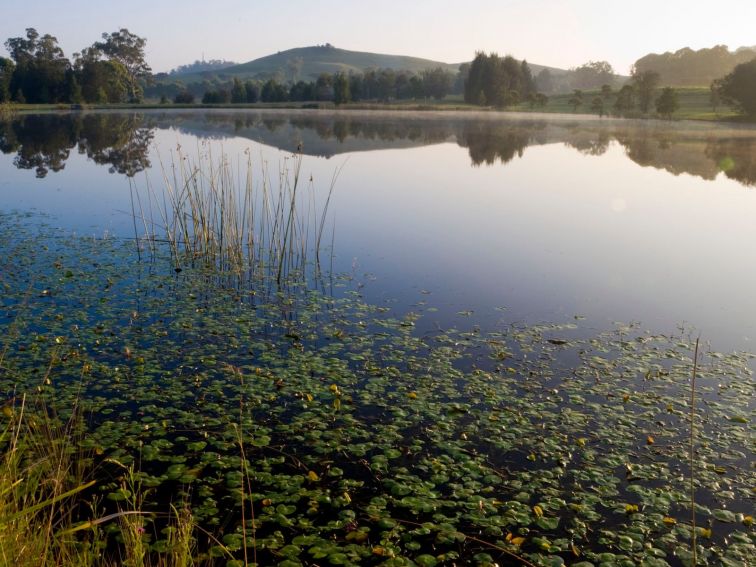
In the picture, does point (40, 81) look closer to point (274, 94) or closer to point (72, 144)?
point (274, 94)

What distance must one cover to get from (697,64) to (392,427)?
156 m

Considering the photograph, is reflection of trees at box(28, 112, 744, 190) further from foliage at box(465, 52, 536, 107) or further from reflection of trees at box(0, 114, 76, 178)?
foliage at box(465, 52, 536, 107)

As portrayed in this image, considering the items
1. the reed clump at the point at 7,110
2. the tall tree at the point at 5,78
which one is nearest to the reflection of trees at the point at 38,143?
the reed clump at the point at 7,110

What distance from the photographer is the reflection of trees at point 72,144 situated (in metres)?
20.5

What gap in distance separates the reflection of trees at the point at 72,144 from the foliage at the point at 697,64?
12559cm

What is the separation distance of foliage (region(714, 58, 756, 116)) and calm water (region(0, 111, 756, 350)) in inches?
1127

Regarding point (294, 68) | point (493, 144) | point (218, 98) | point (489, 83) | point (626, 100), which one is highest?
point (294, 68)

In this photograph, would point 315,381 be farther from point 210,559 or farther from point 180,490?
point 210,559

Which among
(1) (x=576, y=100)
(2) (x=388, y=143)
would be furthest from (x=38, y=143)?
(1) (x=576, y=100)

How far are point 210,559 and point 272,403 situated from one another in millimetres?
2151

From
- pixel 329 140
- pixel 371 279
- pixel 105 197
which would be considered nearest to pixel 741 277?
pixel 371 279

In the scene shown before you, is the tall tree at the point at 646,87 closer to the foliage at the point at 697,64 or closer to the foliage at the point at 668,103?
the foliage at the point at 668,103

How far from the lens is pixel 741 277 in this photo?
9945 mm

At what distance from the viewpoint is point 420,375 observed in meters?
5.90
